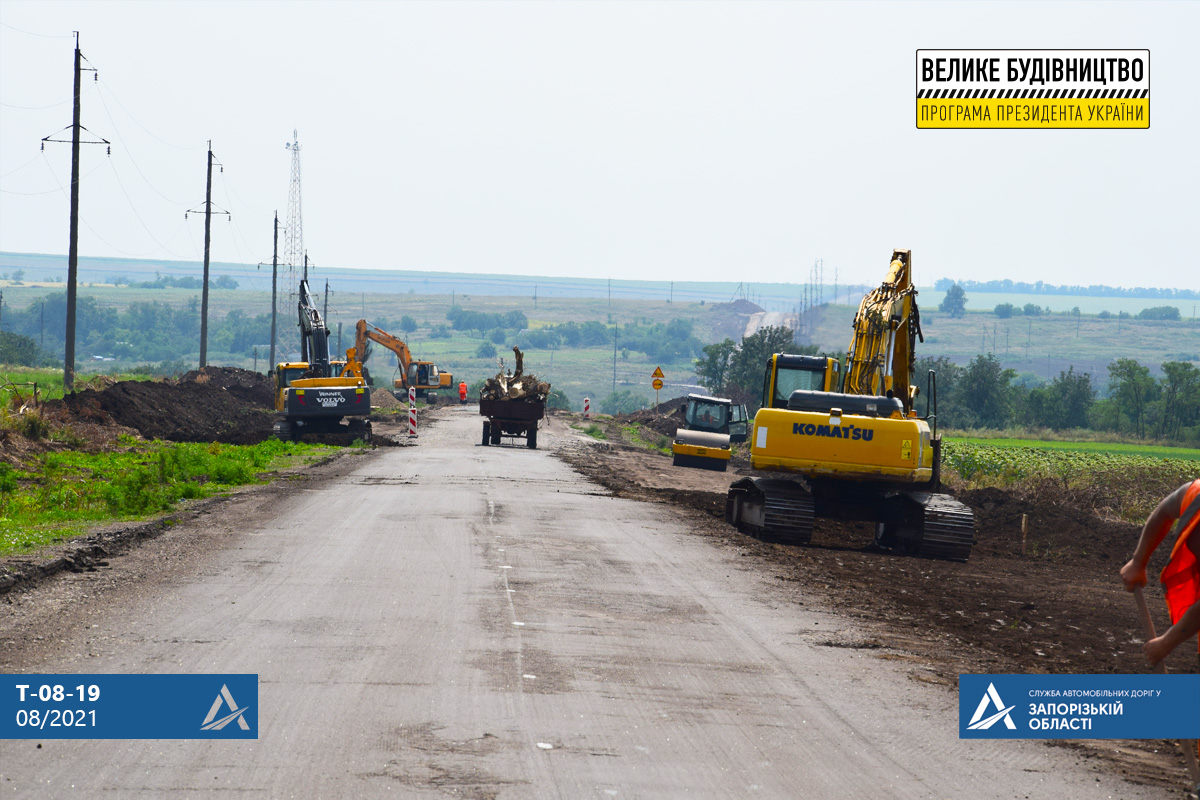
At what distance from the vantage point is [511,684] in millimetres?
8164

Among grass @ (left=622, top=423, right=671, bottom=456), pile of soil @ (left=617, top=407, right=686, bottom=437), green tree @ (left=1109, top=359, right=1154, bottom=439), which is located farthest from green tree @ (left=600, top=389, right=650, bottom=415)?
grass @ (left=622, top=423, right=671, bottom=456)

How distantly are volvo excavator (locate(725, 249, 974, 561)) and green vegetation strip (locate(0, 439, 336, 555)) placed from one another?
387 inches

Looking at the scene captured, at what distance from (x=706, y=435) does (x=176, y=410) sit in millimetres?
19382

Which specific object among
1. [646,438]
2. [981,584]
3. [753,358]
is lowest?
[646,438]

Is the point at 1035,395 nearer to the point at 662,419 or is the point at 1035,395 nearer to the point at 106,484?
the point at 662,419

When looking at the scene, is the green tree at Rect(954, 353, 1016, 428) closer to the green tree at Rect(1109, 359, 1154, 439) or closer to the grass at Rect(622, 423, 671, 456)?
the green tree at Rect(1109, 359, 1154, 439)

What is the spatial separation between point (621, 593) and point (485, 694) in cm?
442

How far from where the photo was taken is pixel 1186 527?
16.3 feet

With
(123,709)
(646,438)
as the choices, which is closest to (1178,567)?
(123,709)

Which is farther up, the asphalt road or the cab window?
the cab window

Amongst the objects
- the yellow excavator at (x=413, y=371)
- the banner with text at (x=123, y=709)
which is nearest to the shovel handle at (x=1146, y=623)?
the banner with text at (x=123, y=709)

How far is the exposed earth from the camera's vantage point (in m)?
9.83

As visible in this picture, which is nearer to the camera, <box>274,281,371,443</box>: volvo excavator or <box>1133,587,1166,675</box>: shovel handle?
<box>1133,587,1166,675</box>: shovel handle

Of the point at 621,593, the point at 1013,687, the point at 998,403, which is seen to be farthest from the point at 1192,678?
the point at 998,403
